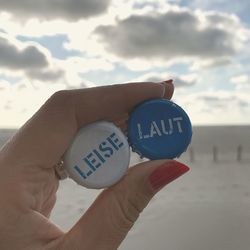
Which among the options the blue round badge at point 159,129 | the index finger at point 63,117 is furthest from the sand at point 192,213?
the index finger at point 63,117

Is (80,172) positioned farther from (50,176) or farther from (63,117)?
(63,117)

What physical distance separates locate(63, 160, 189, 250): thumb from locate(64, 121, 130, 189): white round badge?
5 cm

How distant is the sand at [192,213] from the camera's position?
436cm

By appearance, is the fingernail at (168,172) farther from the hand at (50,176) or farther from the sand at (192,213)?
the sand at (192,213)

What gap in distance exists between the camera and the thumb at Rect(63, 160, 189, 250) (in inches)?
58.7

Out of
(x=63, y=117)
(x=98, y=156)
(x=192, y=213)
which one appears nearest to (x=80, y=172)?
(x=98, y=156)

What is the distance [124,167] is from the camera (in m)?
1.57

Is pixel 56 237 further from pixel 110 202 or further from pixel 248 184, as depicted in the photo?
pixel 248 184

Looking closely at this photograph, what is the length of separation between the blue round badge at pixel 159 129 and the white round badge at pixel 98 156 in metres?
0.06

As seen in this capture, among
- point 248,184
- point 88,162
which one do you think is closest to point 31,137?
point 88,162

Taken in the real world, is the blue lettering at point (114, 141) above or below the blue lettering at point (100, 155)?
above

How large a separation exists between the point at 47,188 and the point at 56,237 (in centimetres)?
19

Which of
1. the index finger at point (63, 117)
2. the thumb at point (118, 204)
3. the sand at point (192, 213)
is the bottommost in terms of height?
the sand at point (192, 213)

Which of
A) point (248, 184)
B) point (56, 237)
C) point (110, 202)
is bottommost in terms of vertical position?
point (248, 184)
